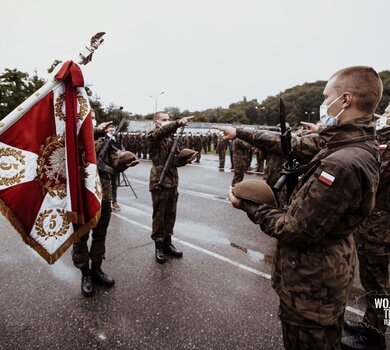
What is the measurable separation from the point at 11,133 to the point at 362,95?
2.83 m

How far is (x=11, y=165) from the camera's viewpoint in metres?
2.41

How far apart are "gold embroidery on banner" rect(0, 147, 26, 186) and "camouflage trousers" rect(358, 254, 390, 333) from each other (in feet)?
11.4

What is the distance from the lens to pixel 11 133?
7.92 ft

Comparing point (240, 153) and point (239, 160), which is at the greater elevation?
point (240, 153)

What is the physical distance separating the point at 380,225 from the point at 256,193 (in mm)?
1737

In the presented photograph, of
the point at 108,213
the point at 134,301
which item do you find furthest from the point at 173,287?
the point at 108,213

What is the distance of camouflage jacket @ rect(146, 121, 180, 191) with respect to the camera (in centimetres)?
424

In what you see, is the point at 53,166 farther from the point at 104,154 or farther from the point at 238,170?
the point at 238,170

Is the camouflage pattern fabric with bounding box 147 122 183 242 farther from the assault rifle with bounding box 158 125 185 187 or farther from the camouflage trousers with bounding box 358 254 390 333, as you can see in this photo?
the camouflage trousers with bounding box 358 254 390 333

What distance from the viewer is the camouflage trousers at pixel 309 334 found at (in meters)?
1.68

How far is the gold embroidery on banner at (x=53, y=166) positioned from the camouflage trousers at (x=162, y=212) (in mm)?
1871

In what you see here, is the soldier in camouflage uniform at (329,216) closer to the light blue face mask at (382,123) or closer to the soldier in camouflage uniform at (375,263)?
the soldier in camouflage uniform at (375,263)

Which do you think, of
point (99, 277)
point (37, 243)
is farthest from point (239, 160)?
point (37, 243)

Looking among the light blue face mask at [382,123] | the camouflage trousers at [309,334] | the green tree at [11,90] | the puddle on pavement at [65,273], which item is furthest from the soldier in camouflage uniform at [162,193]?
the green tree at [11,90]
